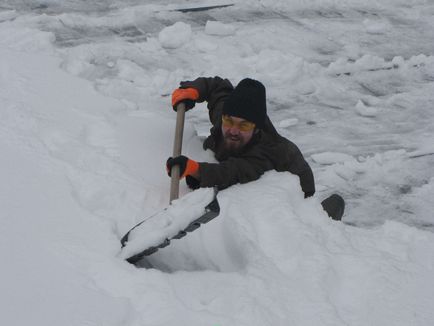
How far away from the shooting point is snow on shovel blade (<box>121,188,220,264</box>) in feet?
7.76

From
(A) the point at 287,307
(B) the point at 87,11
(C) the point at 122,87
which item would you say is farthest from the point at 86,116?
(B) the point at 87,11

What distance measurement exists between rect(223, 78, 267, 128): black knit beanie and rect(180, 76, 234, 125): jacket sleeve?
53cm

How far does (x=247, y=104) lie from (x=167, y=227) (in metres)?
1.08

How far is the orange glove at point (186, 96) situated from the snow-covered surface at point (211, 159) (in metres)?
0.26

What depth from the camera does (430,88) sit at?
5574 millimetres

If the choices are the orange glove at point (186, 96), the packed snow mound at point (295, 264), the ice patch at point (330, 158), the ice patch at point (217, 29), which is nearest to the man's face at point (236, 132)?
the packed snow mound at point (295, 264)

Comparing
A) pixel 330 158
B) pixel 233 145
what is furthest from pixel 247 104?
pixel 330 158

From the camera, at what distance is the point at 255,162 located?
3383mm

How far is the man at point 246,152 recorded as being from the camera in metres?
3.18

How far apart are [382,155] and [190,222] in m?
2.39

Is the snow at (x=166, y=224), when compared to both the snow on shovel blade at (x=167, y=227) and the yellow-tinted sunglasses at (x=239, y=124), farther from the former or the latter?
the yellow-tinted sunglasses at (x=239, y=124)

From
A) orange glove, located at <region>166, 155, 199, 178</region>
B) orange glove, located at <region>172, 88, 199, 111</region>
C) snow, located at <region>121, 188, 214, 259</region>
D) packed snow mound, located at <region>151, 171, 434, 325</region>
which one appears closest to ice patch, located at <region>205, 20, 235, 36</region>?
orange glove, located at <region>172, 88, 199, 111</region>

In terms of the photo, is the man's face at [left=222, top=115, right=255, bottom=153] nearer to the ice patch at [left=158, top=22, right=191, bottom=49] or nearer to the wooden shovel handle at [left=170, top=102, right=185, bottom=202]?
the wooden shovel handle at [left=170, top=102, right=185, bottom=202]

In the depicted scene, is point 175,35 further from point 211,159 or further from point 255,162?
point 255,162
